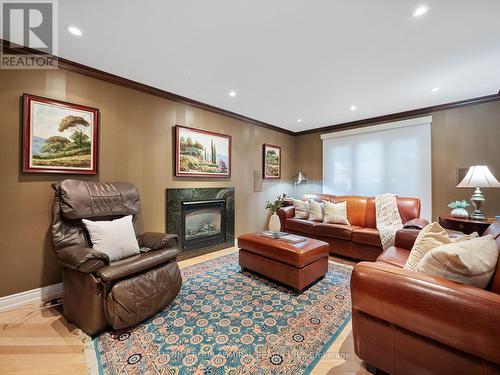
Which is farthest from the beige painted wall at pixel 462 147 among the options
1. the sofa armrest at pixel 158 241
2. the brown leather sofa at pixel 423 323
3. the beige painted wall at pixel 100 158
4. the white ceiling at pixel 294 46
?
the sofa armrest at pixel 158 241

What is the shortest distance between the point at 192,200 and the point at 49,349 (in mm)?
2177

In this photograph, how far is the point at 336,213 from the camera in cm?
379

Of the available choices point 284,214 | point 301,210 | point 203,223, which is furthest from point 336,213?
point 203,223

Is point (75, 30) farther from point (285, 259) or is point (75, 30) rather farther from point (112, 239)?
point (285, 259)

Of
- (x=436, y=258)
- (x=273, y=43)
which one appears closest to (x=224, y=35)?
(x=273, y=43)

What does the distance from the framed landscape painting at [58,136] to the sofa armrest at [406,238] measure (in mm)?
3692

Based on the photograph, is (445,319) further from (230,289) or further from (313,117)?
(313,117)

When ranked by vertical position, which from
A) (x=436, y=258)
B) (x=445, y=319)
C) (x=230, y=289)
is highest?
(x=436, y=258)

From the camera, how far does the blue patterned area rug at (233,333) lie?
4.68 feet

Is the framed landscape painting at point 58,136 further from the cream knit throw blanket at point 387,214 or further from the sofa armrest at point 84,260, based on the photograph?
the cream knit throw blanket at point 387,214

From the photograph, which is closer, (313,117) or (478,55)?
(478,55)

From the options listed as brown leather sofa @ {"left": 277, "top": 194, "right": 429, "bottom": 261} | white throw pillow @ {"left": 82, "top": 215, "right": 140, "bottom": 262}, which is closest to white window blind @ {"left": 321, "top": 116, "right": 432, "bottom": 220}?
brown leather sofa @ {"left": 277, "top": 194, "right": 429, "bottom": 261}

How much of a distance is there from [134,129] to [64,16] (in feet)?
4.25

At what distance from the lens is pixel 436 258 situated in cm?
126
